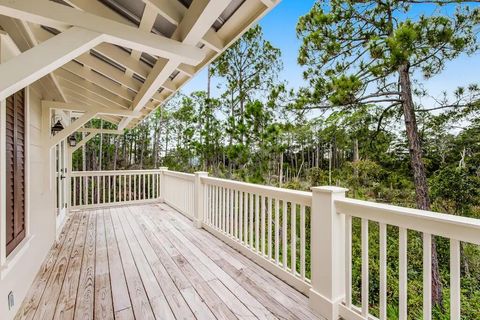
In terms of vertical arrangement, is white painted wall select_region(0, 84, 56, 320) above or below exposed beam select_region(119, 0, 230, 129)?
below

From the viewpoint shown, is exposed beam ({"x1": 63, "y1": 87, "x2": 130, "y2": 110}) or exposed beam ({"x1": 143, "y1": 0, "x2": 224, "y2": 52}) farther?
exposed beam ({"x1": 63, "y1": 87, "x2": 130, "y2": 110})

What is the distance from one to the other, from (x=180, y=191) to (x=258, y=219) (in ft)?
9.61

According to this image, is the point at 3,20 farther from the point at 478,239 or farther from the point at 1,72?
the point at 478,239

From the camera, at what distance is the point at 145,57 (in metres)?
2.66

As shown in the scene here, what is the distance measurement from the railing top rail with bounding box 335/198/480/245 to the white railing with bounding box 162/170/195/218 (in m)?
3.32

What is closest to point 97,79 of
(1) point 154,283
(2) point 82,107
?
(2) point 82,107

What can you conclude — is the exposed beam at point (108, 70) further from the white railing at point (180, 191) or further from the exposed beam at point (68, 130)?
the white railing at point (180, 191)

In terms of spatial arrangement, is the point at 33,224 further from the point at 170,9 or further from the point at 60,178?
the point at 170,9

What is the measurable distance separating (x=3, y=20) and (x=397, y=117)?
7456mm

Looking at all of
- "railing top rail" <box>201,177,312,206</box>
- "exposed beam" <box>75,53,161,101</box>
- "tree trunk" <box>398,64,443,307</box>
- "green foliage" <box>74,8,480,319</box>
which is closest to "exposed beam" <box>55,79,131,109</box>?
"exposed beam" <box>75,53,161,101</box>

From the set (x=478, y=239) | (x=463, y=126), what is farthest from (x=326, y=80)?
(x=478, y=239)

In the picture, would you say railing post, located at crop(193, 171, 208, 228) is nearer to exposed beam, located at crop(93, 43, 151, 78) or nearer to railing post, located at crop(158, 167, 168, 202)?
exposed beam, located at crop(93, 43, 151, 78)

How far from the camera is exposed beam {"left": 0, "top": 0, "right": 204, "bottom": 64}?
1.30m

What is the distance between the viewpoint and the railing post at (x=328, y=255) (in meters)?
1.88
